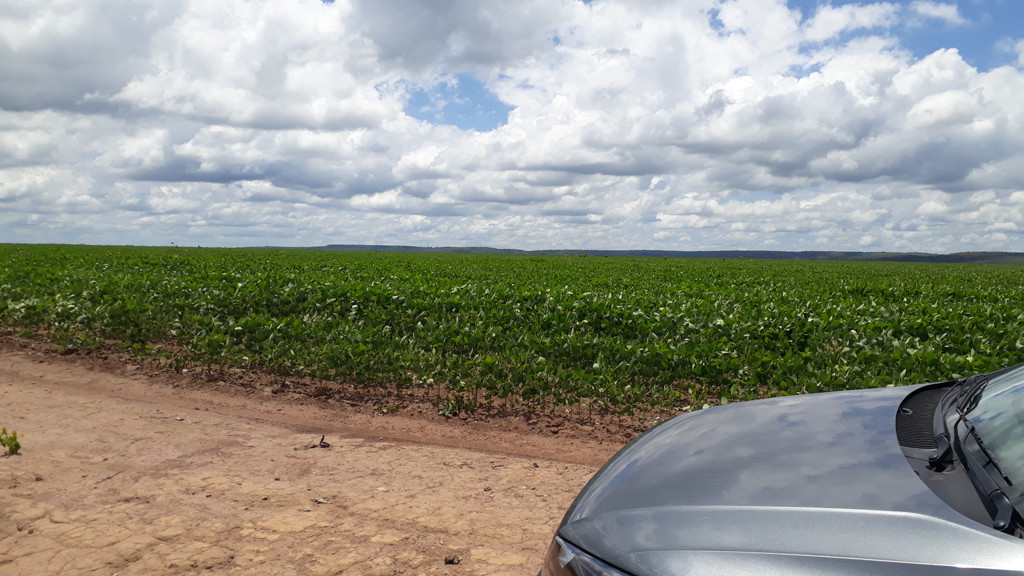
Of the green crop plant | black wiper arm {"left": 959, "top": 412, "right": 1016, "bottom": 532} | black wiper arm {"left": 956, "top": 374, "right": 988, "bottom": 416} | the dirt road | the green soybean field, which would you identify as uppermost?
black wiper arm {"left": 956, "top": 374, "right": 988, "bottom": 416}

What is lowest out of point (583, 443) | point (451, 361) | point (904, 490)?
point (583, 443)

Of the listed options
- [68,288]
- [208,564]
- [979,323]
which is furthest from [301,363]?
[979,323]

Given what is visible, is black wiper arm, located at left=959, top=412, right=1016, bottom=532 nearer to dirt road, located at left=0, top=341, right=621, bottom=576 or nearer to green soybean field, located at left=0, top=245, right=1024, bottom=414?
dirt road, located at left=0, top=341, right=621, bottom=576

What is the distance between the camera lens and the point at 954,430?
2254mm

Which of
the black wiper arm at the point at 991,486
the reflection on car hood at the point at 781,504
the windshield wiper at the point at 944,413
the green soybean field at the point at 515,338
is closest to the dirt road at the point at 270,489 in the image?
the green soybean field at the point at 515,338

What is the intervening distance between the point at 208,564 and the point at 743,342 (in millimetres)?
7803

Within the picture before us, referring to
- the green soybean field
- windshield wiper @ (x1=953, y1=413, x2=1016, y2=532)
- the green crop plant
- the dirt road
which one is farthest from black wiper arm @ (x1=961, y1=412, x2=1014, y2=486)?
the green crop plant

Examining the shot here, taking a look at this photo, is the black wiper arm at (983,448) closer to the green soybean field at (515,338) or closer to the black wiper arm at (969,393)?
the black wiper arm at (969,393)

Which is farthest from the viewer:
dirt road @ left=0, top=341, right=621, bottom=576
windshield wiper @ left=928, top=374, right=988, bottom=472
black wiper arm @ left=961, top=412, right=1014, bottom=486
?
dirt road @ left=0, top=341, right=621, bottom=576

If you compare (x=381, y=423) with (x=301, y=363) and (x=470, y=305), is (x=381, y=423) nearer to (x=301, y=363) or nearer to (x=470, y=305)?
(x=301, y=363)

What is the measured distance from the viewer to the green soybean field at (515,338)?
7.48 meters

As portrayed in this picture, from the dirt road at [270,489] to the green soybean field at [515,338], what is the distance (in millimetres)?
1094

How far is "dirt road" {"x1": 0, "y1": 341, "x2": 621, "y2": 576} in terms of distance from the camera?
11.3 ft

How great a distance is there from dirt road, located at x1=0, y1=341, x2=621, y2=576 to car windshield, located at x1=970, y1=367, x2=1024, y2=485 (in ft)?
7.47
